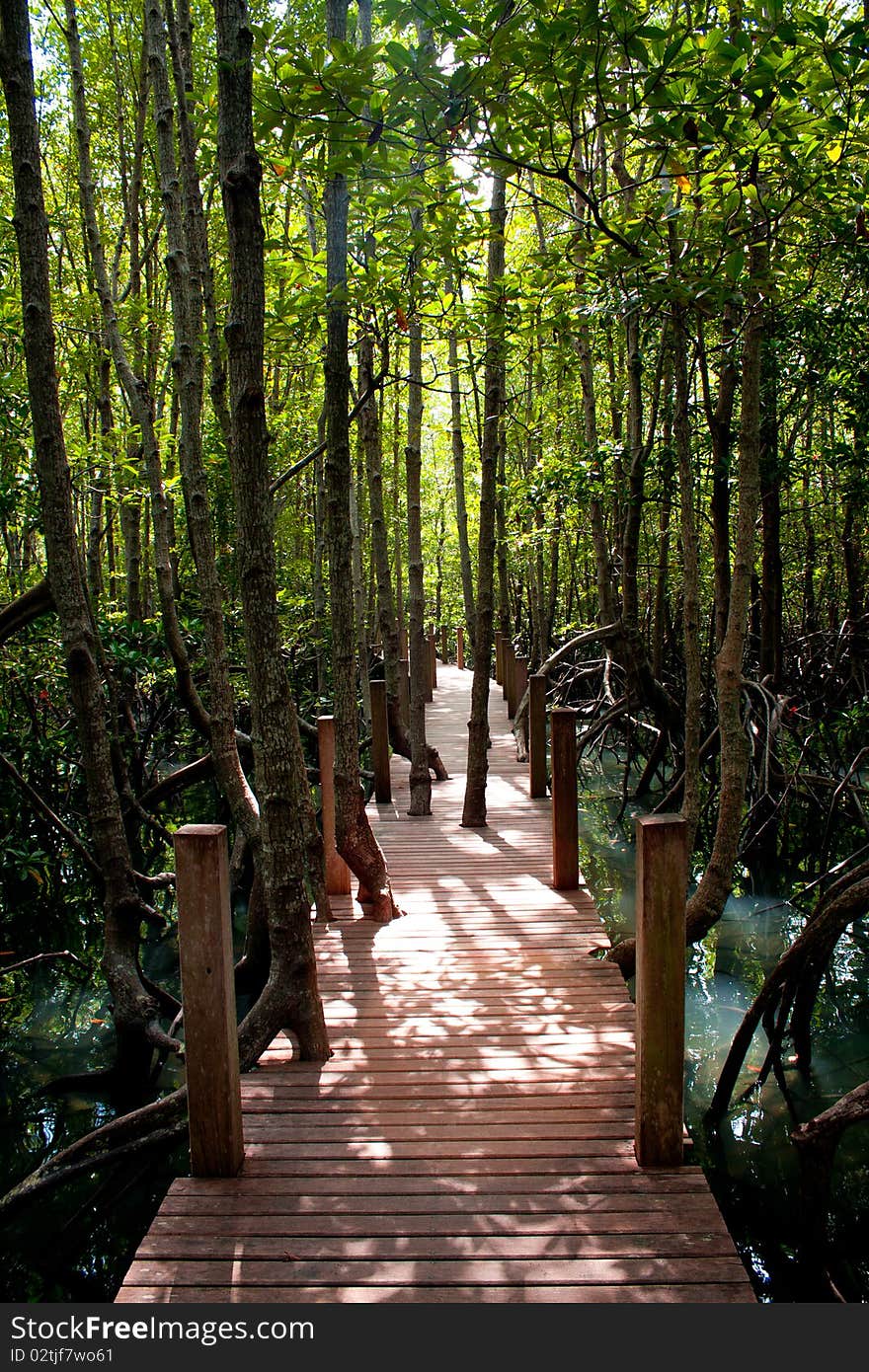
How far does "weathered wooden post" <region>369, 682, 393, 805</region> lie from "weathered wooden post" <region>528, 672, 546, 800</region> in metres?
1.25

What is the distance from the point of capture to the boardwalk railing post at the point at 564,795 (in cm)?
514

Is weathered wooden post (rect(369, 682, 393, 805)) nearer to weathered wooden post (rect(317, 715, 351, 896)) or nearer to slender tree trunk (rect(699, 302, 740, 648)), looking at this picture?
weathered wooden post (rect(317, 715, 351, 896))

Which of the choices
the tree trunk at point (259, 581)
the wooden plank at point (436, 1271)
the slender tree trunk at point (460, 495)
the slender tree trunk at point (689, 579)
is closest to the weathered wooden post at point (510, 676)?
the slender tree trunk at point (460, 495)

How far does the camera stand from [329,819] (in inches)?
215

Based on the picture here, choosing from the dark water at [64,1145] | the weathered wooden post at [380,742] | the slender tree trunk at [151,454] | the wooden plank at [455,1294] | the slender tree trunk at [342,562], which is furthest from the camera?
the weathered wooden post at [380,742]

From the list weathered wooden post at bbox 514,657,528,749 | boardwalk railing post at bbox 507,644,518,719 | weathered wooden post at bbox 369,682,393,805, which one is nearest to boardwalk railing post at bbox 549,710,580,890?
weathered wooden post at bbox 369,682,393,805

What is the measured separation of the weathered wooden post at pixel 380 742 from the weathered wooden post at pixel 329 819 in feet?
7.18

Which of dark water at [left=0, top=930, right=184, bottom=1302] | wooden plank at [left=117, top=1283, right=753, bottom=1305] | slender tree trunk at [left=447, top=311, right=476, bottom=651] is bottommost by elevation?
dark water at [left=0, top=930, right=184, bottom=1302]

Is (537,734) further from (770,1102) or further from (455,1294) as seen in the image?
(455,1294)

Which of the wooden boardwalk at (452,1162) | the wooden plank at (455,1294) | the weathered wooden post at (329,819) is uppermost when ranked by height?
the weathered wooden post at (329,819)

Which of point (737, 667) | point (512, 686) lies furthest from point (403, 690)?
point (737, 667)

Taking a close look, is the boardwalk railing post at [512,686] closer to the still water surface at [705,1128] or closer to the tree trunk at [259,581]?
the still water surface at [705,1128]

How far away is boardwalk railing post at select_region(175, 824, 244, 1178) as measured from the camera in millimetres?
2641

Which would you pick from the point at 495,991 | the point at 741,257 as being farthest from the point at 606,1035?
the point at 741,257
